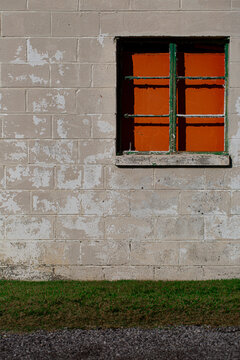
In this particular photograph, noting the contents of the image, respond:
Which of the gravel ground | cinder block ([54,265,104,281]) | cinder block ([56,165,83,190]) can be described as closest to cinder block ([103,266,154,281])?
cinder block ([54,265,104,281])

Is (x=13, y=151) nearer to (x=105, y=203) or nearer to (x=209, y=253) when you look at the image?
(x=105, y=203)

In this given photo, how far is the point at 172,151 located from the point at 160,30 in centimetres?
144

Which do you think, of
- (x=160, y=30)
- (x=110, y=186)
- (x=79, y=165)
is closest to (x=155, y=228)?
(x=110, y=186)

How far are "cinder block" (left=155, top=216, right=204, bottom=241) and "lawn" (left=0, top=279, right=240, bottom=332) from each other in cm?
58

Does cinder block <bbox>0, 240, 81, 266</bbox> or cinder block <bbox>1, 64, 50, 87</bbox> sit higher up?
cinder block <bbox>1, 64, 50, 87</bbox>

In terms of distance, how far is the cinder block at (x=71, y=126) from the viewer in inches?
238

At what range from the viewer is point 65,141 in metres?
6.05

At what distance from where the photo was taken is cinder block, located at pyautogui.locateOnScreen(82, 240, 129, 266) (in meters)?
6.04

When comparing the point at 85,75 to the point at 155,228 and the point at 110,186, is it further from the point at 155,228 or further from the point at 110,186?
the point at 155,228

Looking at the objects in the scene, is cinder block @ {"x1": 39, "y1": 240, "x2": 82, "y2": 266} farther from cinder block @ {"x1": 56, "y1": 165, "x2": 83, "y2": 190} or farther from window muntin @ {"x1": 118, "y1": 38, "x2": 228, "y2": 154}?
window muntin @ {"x1": 118, "y1": 38, "x2": 228, "y2": 154}

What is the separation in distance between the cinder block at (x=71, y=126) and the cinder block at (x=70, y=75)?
377 millimetres

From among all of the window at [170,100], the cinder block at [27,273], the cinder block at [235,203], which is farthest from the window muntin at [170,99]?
the cinder block at [27,273]

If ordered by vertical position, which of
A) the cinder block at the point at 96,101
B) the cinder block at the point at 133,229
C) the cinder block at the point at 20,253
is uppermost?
the cinder block at the point at 96,101

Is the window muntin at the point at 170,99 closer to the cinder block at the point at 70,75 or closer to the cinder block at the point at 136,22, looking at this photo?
the cinder block at the point at 136,22
